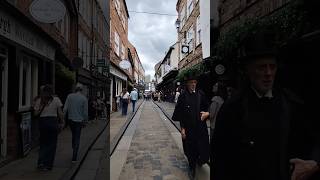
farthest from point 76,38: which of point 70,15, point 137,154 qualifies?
point 137,154

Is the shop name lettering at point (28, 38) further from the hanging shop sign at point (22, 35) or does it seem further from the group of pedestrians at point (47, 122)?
the group of pedestrians at point (47, 122)

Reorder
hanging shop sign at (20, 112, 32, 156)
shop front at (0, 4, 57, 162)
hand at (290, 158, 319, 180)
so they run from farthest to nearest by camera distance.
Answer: hanging shop sign at (20, 112, 32, 156) → shop front at (0, 4, 57, 162) → hand at (290, 158, 319, 180)

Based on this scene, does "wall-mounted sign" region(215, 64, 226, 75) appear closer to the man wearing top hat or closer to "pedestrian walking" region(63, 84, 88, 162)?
"pedestrian walking" region(63, 84, 88, 162)

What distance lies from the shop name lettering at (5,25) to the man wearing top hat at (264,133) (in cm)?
699

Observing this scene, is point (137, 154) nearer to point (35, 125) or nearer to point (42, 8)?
point (35, 125)

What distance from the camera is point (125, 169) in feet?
29.9

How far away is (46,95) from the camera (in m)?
8.59

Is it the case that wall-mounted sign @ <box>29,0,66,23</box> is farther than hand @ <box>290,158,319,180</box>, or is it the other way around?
wall-mounted sign @ <box>29,0,66,23</box>

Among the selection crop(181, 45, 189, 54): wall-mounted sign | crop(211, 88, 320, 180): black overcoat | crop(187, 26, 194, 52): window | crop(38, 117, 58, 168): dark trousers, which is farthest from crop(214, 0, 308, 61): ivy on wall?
crop(181, 45, 189, 54): wall-mounted sign

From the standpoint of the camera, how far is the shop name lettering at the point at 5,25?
8875mm

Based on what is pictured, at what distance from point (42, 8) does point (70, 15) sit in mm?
Result: 11320

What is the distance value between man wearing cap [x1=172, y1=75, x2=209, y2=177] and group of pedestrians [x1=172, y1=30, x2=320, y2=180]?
199 inches

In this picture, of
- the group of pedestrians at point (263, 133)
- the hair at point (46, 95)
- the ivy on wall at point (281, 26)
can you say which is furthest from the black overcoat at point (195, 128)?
the group of pedestrians at point (263, 133)

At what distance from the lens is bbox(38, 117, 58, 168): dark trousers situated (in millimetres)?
8500
